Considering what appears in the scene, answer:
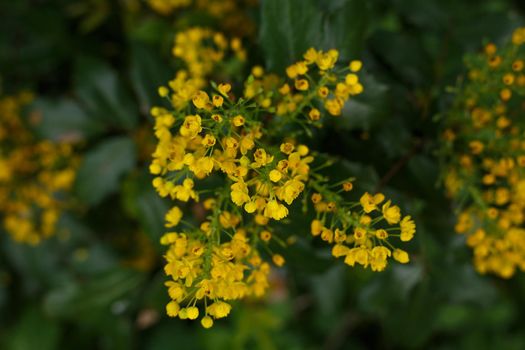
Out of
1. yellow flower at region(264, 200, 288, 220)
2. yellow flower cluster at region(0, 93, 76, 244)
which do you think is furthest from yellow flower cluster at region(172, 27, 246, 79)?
yellow flower cluster at region(0, 93, 76, 244)

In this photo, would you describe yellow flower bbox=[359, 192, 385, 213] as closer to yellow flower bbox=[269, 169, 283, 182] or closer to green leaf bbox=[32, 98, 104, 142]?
yellow flower bbox=[269, 169, 283, 182]

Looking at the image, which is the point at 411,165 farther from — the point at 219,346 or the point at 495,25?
the point at 219,346

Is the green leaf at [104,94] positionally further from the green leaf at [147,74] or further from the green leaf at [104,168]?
the green leaf at [147,74]

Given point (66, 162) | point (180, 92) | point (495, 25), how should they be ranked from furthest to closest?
1. point (66, 162)
2. point (495, 25)
3. point (180, 92)

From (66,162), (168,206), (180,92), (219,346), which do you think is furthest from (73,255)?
(180,92)

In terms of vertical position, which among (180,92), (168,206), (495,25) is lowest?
(168,206)
